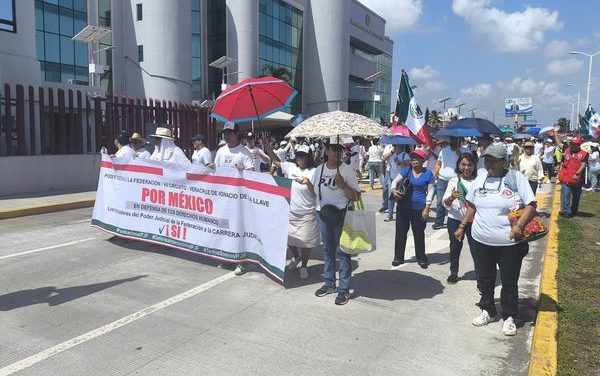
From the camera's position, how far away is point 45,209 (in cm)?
1133

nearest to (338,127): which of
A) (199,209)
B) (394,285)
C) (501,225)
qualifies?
(501,225)

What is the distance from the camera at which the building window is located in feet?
46.8

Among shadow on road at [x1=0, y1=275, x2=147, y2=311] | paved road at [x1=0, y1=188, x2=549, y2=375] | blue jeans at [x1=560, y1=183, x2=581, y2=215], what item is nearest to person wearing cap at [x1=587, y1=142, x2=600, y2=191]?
blue jeans at [x1=560, y1=183, x2=581, y2=215]

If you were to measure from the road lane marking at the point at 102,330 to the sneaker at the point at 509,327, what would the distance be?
122 inches

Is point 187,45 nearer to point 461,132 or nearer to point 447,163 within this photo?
point 447,163

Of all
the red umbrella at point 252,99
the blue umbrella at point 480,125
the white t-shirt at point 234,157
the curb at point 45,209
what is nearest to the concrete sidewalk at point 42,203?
the curb at point 45,209

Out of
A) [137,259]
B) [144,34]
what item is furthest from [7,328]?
[144,34]

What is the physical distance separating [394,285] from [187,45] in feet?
105

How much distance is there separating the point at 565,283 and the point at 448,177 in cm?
363

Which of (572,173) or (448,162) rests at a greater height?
(448,162)

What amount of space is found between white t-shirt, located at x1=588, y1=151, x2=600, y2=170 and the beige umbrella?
13.5 metres

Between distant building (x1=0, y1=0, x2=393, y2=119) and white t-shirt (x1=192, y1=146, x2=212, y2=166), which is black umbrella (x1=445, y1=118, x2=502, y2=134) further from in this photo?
distant building (x1=0, y1=0, x2=393, y2=119)

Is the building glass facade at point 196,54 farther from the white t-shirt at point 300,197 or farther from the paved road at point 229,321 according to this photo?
the white t-shirt at point 300,197

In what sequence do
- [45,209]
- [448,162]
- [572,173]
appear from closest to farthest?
[448,162] < [572,173] < [45,209]
